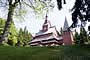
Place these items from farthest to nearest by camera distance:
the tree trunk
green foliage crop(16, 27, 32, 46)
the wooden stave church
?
1. the wooden stave church
2. green foliage crop(16, 27, 32, 46)
3. the tree trunk

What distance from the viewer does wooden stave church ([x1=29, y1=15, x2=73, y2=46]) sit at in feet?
228

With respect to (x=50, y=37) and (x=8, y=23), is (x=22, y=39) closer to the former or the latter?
(x=50, y=37)

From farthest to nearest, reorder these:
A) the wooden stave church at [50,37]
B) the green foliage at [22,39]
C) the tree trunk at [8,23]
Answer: the wooden stave church at [50,37], the green foliage at [22,39], the tree trunk at [8,23]

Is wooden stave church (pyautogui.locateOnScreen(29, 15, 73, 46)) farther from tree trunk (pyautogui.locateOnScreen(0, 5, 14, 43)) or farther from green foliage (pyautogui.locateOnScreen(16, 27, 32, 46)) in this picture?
tree trunk (pyautogui.locateOnScreen(0, 5, 14, 43))

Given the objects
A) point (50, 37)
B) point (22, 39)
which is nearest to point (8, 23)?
point (50, 37)

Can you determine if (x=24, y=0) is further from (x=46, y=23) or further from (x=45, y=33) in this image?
(x=46, y=23)

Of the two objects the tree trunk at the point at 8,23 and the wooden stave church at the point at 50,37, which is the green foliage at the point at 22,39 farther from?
the tree trunk at the point at 8,23

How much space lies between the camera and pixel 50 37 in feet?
232

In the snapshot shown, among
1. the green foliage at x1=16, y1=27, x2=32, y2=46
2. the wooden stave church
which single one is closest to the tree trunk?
the green foliage at x1=16, y1=27, x2=32, y2=46

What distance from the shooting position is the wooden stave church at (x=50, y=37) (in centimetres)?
6962

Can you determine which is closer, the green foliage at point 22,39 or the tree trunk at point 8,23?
the tree trunk at point 8,23

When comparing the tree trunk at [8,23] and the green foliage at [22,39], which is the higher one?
the tree trunk at [8,23]

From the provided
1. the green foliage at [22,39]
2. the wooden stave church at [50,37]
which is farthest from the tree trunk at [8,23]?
the wooden stave church at [50,37]

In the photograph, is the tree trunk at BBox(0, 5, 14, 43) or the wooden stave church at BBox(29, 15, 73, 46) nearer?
the tree trunk at BBox(0, 5, 14, 43)
